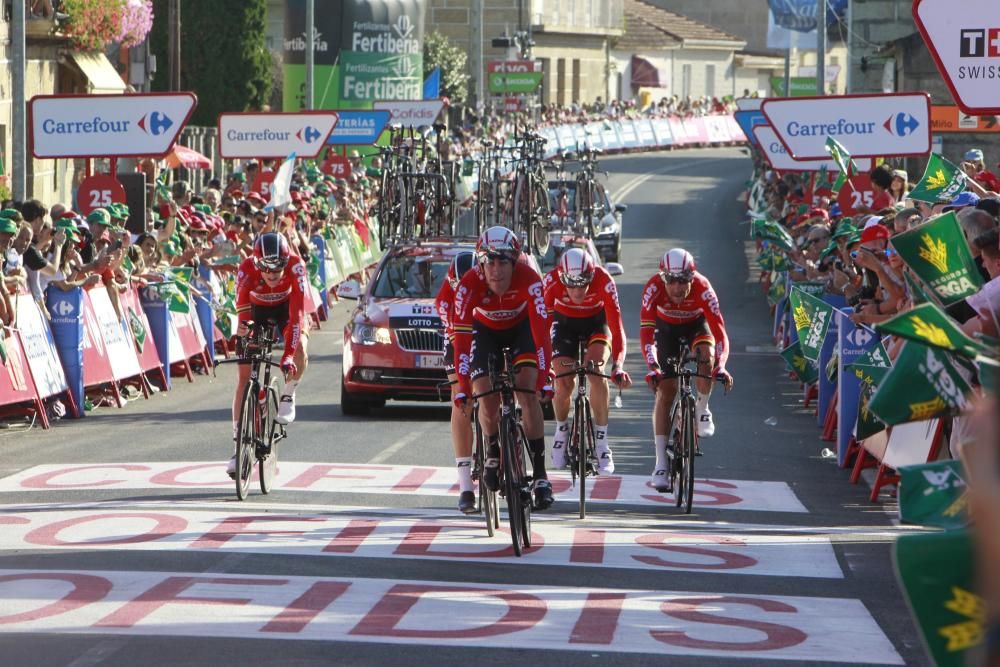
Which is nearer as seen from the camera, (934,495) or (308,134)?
(934,495)

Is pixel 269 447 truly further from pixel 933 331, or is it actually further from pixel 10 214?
pixel 933 331

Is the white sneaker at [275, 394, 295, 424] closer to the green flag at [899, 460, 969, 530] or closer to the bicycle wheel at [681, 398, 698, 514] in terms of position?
the bicycle wheel at [681, 398, 698, 514]

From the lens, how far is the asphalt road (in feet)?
28.1

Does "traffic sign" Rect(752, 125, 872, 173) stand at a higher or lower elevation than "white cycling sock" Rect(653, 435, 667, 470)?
higher

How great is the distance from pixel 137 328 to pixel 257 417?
730 centimetres

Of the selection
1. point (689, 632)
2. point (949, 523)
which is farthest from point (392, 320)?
point (949, 523)

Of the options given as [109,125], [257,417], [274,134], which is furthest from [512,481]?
[274,134]

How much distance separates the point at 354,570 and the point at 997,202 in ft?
16.5

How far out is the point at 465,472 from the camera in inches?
473

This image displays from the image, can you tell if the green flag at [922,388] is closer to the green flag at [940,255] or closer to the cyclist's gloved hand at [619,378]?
the green flag at [940,255]

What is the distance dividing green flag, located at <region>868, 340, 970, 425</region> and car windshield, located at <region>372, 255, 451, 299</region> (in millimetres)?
13062

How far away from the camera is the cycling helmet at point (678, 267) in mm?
13102

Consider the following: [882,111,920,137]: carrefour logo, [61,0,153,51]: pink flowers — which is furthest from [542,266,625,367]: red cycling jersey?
[61,0,153,51]: pink flowers

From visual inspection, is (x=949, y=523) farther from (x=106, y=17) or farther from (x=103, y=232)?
(x=106, y=17)
